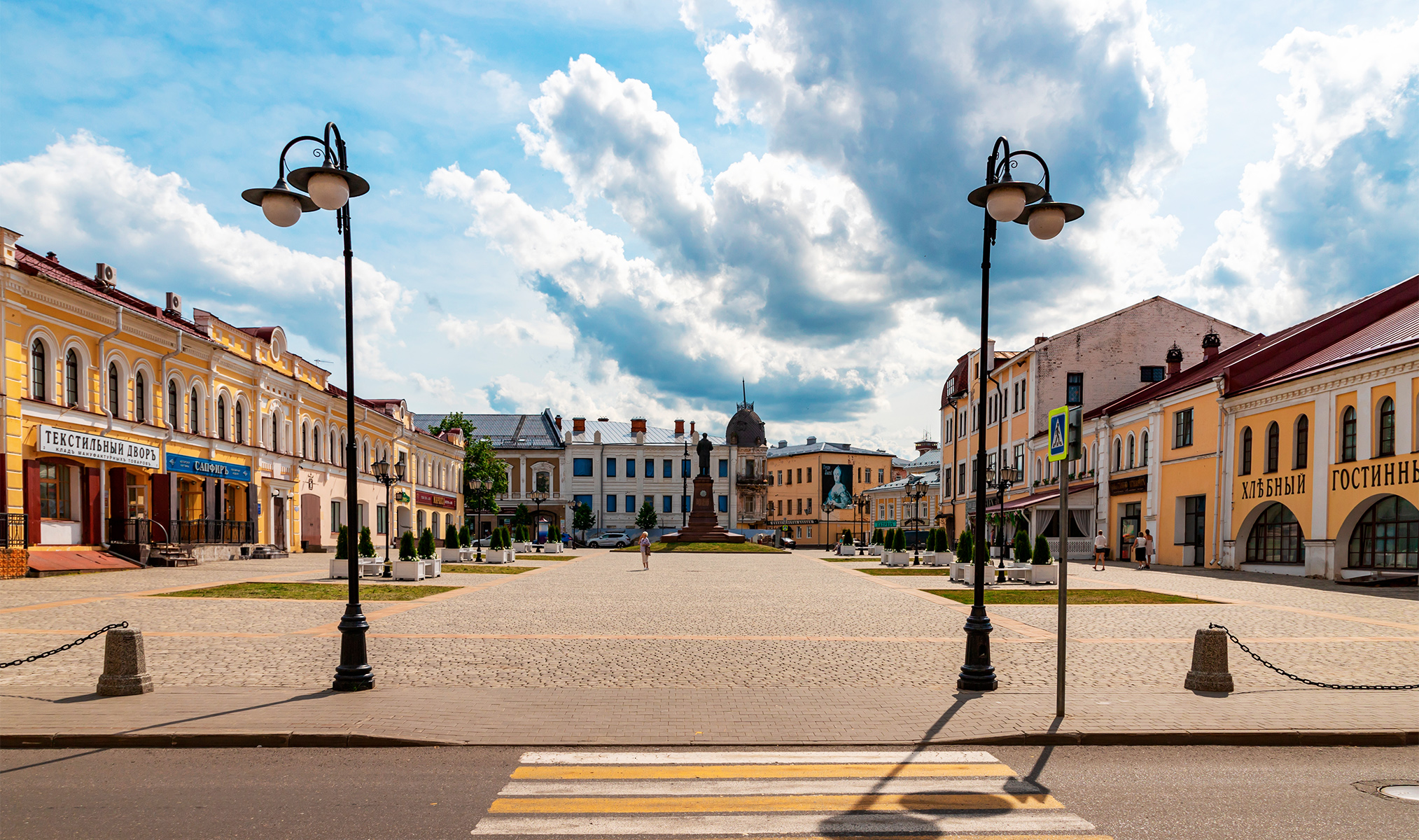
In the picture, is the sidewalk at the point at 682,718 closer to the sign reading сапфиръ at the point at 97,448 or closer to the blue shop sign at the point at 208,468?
the sign reading сапфиръ at the point at 97,448

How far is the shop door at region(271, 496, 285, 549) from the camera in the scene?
1537 inches

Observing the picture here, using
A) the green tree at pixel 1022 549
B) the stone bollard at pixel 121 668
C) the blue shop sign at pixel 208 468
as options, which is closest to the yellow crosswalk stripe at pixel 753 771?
the stone bollard at pixel 121 668

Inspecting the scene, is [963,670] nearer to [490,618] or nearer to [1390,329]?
[490,618]

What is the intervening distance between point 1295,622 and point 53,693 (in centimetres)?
1835

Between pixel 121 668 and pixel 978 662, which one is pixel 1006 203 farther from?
pixel 121 668

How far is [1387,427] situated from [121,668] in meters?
30.1

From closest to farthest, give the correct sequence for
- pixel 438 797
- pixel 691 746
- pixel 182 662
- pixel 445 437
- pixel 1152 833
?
pixel 1152 833 → pixel 438 797 → pixel 691 746 → pixel 182 662 → pixel 445 437

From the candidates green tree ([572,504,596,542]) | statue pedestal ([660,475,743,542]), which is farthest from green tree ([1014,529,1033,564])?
green tree ([572,504,596,542])

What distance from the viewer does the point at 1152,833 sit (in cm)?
540

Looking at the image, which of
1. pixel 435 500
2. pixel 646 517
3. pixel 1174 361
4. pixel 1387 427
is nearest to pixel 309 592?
pixel 1387 427

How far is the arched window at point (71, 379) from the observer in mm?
26094

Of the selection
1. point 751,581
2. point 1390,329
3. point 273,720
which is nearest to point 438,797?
point 273,720

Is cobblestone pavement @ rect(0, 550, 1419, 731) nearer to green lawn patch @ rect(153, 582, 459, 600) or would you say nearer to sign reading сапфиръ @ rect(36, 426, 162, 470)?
green lawn patch @ rect(153, 582, 459, 600)

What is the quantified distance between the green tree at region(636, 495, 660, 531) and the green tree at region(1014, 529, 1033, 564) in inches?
2234
